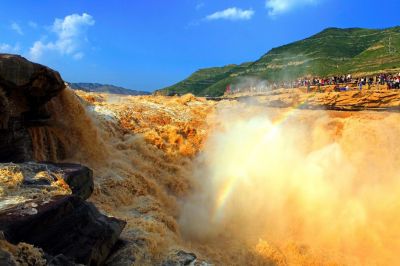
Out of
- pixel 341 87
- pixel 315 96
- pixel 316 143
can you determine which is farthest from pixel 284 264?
pixel 341 87

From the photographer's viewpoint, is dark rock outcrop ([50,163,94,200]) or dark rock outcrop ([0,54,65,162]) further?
dark rock outcrop ([0,54,65,162])

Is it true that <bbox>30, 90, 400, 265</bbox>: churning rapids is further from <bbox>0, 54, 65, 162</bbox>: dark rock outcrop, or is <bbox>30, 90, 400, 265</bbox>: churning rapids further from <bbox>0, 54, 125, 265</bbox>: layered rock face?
<bbox>0, 54, 125, 265</bbox>: layered rock face

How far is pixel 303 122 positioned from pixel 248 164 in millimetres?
5318

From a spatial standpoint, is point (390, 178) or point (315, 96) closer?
point (390, 178)

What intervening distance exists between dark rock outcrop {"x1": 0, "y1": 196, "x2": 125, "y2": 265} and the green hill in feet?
228

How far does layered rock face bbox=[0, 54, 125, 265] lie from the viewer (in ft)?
24.0

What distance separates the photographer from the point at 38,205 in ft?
26.6

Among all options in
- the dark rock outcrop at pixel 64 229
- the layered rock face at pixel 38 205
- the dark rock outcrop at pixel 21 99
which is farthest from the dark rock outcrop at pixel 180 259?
the dark rock outcrop at pixel 21 99

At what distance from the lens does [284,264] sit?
1415 centimetres

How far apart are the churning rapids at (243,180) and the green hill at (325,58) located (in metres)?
55.2

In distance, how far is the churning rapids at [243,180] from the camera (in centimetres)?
1470

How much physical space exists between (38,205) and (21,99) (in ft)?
22.3

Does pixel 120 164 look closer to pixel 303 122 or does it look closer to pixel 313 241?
pixel 313 241

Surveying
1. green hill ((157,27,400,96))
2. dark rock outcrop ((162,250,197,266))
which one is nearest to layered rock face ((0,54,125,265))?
dark rock outcrop ((162,250,197,266))
